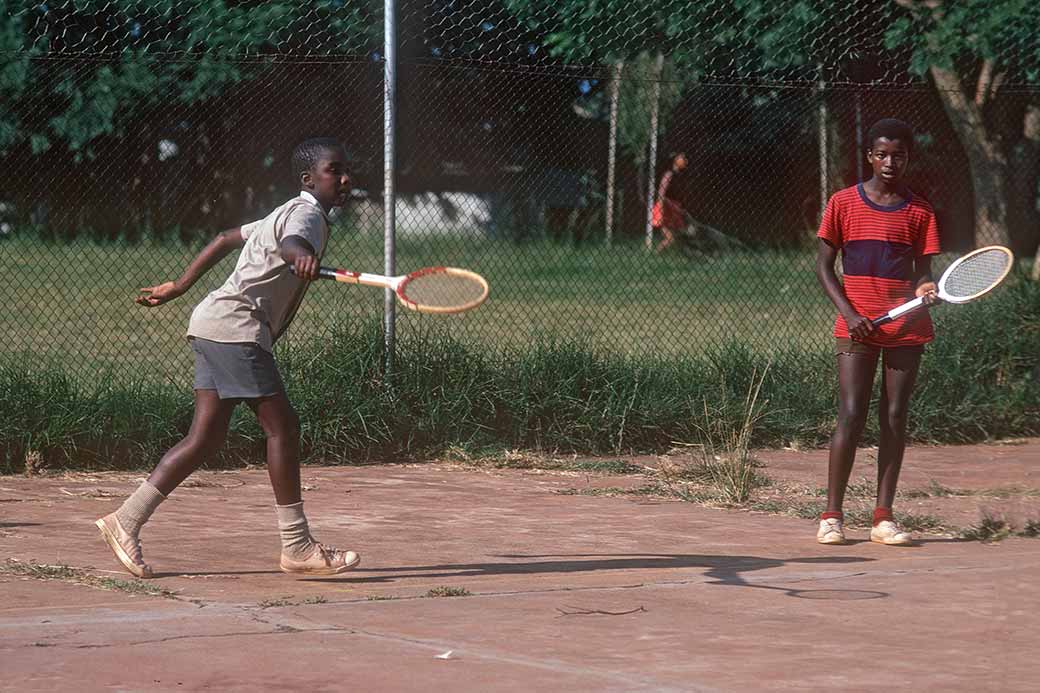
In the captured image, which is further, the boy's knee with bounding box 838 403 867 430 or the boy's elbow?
the boy's knee with bounding box 838 403 867 430

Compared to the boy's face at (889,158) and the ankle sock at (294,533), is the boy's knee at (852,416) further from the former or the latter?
the ankle sock at (294,533)

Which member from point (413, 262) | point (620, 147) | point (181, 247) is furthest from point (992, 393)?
point (620, 147)

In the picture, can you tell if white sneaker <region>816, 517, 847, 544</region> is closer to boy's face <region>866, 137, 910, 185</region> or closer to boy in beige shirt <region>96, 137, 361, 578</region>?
boy's face <region>866, 137, 910, 185</region>

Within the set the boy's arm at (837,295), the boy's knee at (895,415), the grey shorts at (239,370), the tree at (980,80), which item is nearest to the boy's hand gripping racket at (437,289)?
the grey shorts at (239,370)

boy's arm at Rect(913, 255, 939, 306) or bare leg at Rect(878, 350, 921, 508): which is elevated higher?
boy's arm at Rect(913, 255, 939, 306)

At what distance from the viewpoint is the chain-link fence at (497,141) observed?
9727 mm

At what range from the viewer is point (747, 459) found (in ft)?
29.0

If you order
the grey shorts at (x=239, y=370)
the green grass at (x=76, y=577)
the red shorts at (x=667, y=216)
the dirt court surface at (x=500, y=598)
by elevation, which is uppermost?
the red shorts at (x=667, y=216)

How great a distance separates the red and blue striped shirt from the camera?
7.02 m

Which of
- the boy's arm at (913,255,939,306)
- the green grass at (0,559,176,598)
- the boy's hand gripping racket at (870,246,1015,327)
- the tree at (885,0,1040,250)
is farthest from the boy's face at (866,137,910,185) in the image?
the tree at (885,0,1040,250)

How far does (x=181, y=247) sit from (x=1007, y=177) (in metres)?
7.32

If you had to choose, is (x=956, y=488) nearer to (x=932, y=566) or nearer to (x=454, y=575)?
(x=932, y=566)

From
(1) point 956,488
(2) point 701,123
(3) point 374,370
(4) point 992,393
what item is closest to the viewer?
(1) point 956,488

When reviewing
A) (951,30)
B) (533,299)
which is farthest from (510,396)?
(951,30)
